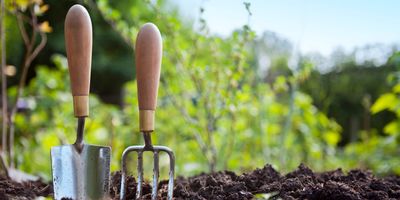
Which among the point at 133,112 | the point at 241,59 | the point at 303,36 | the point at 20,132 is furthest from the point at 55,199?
the point at 20,132

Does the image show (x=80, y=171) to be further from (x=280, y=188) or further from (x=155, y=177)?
(x=280, y=188)

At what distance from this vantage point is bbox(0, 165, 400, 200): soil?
4.48 feet

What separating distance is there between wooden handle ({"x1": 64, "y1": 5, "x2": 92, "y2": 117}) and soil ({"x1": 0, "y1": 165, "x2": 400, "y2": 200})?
30 cm

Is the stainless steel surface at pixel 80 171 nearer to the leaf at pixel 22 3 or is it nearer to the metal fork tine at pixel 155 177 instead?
the metal fork tine at pixel 155 177

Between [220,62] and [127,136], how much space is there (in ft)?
5.05

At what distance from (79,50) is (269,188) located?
631mm

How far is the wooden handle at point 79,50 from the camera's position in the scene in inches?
54.1

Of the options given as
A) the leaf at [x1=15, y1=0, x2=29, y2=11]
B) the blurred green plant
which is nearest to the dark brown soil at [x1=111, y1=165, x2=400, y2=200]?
the blurred green plant

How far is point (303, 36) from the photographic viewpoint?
10.7 feet

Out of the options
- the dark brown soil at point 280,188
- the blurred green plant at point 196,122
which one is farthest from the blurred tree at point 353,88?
the dark brown soil at point 280,188

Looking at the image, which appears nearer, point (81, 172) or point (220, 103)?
point (81, 172)

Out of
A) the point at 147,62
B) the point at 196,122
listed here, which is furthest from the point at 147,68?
the point at 196,122

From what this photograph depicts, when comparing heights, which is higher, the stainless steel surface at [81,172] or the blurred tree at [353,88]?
the blurred tree at [353,88]

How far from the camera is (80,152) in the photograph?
147 centimetres
